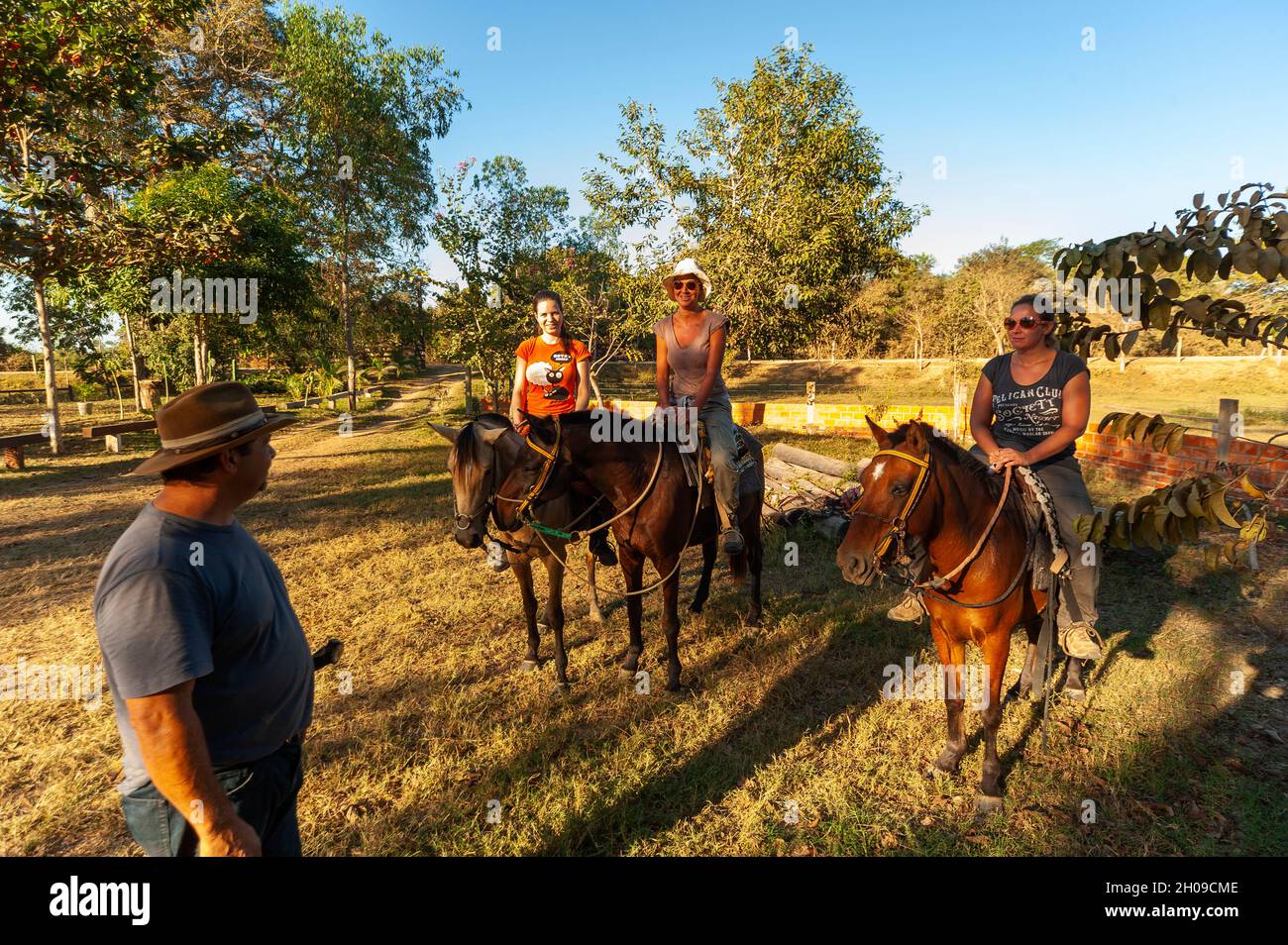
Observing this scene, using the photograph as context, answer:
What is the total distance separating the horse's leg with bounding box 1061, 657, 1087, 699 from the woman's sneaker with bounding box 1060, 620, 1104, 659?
0.78 metres

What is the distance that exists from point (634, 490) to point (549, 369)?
1598 millimetres

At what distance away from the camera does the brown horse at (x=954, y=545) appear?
3365 millimetres

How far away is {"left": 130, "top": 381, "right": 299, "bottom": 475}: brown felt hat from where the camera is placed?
5.93 ft

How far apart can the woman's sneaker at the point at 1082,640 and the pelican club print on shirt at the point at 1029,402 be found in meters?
1.20

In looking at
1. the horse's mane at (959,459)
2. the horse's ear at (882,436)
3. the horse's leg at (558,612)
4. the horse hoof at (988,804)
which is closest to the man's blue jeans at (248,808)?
the horse's leg at (558,612)

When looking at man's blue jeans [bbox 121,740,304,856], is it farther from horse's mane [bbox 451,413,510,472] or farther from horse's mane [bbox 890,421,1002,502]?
horse's mane [bbox 890,421,1002,502]

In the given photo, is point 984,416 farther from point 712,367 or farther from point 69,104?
point 69,104

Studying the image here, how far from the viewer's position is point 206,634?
1.72 metres

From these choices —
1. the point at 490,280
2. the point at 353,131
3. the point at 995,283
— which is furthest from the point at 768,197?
the point at 995,283

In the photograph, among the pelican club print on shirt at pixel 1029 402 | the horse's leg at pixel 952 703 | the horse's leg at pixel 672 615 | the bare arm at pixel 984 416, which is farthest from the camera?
the horse's leg at pixel 672 615

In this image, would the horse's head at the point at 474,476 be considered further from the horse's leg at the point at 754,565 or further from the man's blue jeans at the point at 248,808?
the horse's leg at the point at 754,565
